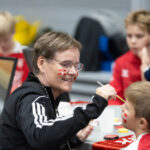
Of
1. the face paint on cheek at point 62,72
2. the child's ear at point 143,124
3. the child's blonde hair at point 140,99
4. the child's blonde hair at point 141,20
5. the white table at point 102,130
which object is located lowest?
the white table at point 102,130

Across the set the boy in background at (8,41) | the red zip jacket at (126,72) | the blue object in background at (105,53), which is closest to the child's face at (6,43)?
the boy in background at (8,41)

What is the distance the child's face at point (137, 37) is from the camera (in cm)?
318

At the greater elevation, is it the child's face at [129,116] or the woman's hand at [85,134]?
the child's face at [129,116]

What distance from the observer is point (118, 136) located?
1952mm

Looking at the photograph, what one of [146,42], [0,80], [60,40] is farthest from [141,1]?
[60,40]

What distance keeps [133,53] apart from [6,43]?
3.86 ft

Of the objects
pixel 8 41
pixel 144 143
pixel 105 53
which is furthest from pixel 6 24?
pixel 105 53

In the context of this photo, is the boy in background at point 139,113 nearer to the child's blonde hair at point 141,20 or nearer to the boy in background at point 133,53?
the boy in background at point 133,53

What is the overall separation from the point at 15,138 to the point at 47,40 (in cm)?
50

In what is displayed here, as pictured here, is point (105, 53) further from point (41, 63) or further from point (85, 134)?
point (41, 63)

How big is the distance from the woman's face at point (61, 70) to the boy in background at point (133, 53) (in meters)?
1.33

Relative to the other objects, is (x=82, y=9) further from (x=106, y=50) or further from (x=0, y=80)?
(x=0, y=80)

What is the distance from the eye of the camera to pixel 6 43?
11.0 feet

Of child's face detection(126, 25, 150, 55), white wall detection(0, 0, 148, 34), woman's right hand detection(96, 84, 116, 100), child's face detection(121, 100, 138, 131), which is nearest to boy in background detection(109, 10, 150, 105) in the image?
child's face detection(126, 25, 150, 55)
